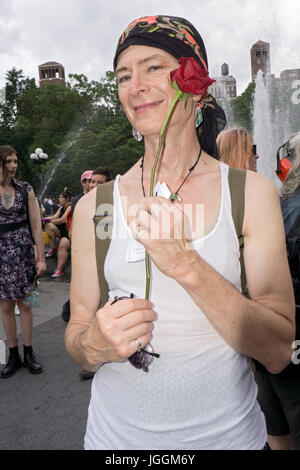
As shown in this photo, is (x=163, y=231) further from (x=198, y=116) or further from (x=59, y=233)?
(x=59, y=233)

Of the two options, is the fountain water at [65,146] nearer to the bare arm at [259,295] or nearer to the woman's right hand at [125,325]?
the bare arm at [259,295]

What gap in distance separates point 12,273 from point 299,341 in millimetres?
3203

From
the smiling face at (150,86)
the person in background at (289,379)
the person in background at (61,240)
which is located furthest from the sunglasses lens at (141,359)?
the person in background at (61,240)

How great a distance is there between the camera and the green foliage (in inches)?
1425

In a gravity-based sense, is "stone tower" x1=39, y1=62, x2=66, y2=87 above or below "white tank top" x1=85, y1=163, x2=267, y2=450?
above

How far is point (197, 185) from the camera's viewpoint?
1.39 m

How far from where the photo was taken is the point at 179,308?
1222 mm

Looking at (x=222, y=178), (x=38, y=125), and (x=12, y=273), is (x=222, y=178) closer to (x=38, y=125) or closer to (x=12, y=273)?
(x=12, y=273)

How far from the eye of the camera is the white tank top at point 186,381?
1.20 m

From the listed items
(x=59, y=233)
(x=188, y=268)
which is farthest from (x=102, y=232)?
(x=59, y=233)

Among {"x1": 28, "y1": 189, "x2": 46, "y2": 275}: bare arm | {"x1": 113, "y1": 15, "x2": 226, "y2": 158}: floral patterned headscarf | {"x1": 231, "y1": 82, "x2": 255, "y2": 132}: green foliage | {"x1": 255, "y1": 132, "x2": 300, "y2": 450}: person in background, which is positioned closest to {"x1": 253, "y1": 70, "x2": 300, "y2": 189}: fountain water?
{"x1": 231, "y1": 82, "x2": 255, "y2": 132}: green foliage

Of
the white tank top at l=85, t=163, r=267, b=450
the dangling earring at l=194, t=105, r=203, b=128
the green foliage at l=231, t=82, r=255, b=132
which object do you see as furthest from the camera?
the green foliage at l=231, t=82, r=255, b=132

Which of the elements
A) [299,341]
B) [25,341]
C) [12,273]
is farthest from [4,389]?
[299,341]

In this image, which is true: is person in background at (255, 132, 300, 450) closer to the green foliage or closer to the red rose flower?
the red rose flower
